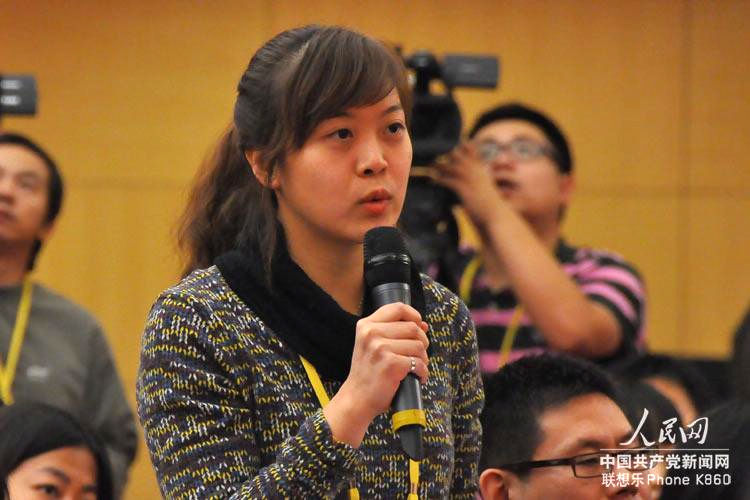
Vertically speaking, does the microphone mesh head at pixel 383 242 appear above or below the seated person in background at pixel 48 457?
above

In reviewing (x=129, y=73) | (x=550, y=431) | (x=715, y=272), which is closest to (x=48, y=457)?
(x=550, y=431)

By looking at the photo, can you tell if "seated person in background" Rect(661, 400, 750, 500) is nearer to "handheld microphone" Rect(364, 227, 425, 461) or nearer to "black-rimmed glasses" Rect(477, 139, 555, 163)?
"handheld microphone" Rect(364, 227, 425, 461)

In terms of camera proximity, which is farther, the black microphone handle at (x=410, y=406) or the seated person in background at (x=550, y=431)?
the seated person in background at (x=550, y=431)

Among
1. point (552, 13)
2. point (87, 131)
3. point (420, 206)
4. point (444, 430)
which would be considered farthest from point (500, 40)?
point (444, 430)

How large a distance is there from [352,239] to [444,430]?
0.23 meters

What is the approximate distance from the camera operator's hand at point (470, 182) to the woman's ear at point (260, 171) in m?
1.40

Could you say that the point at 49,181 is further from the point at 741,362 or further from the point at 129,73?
the point at 741,362

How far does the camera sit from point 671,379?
2.70 metres

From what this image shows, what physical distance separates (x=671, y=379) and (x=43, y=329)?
1.46 m

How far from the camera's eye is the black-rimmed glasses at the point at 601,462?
166 centimetres

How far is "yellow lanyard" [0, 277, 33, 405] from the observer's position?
2971 millimetres

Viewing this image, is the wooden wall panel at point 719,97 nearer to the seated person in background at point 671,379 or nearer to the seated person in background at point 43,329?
the seated person in background at point 671,379

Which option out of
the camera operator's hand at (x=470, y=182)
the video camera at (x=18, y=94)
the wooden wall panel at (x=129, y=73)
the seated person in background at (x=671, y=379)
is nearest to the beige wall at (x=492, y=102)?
the wooden wall panel at (x=129, y=73)

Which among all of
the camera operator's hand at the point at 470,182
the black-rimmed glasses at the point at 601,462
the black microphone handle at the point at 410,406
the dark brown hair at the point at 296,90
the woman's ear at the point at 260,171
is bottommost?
the black microphone handle at the point at 410,406
